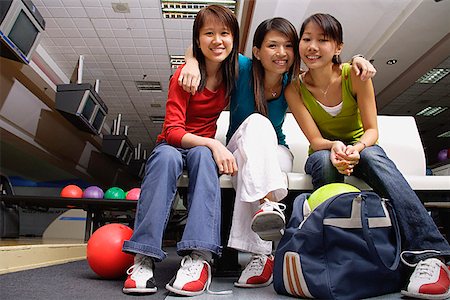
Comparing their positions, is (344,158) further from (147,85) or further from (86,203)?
(147,85)

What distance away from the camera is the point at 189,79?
5.56 ft

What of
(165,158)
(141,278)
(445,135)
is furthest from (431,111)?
(141,278)

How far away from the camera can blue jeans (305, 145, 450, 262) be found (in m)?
1.42

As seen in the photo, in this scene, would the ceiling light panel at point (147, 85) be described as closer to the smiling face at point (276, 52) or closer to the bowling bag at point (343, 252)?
the smiling face at point (276, 52)

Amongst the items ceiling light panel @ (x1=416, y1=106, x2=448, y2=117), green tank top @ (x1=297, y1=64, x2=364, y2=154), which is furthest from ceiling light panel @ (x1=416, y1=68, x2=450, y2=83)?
green tank top @ (x1=297, y1=64, x2=364, y2=154)

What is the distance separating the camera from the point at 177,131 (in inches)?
65.1

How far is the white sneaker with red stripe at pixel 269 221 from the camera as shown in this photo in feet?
4.62

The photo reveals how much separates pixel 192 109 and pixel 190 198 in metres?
0.46

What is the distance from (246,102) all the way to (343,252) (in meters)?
0.88

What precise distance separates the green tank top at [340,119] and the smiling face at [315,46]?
Result: 0.48ft

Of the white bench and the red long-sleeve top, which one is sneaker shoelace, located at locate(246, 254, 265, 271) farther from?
the white bench

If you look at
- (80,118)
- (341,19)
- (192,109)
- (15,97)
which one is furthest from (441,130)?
(192,109)

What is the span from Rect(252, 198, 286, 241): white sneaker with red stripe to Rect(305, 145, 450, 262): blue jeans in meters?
0.41

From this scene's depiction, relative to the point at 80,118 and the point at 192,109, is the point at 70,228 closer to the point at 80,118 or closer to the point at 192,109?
the point at 80,118
